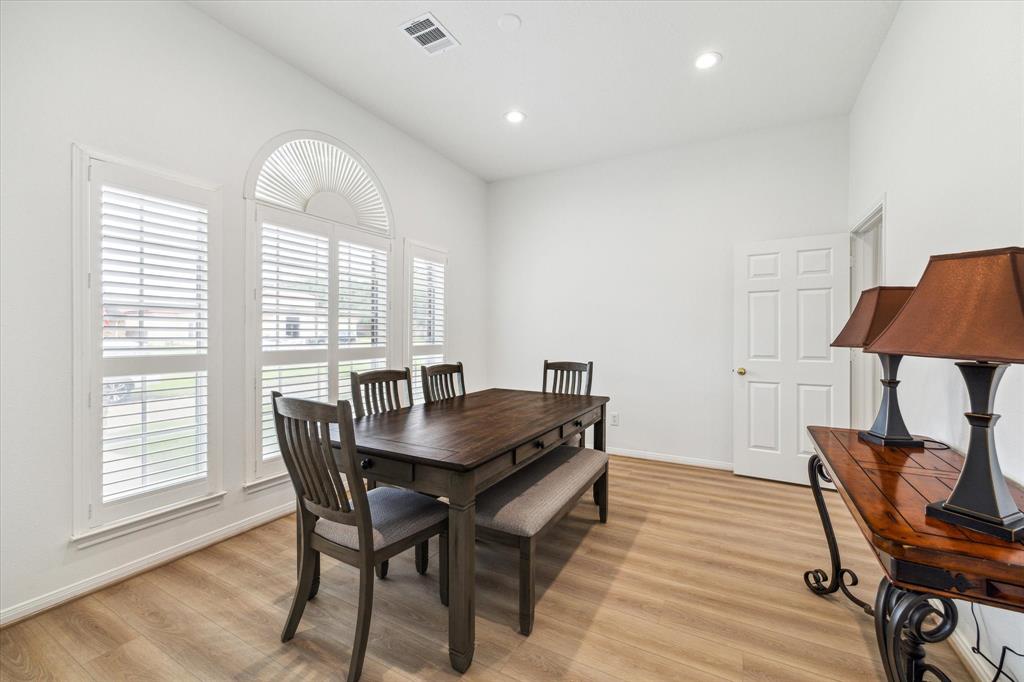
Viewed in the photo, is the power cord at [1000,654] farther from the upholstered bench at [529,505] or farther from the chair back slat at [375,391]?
the chair back slat at [375,391]

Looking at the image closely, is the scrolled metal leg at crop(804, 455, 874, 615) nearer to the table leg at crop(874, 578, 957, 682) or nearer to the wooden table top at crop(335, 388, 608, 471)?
the table leg at crop(874, 578, 957, 682)

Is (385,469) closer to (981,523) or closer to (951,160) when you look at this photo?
(981,523)

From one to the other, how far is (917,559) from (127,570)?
3248 mm

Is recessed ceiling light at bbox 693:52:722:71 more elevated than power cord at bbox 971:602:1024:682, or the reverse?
recessed ceiling light at bbox 693:52:722:71

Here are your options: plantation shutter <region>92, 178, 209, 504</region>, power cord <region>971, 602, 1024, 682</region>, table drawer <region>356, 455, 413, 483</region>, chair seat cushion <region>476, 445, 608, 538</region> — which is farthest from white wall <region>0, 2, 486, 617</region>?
power cord <region>971, 602, 1024, 682</region>

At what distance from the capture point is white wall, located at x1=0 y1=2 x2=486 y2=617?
187 centimetres

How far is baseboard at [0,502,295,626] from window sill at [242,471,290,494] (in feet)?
0.55

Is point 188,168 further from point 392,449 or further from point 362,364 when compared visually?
point 392,449

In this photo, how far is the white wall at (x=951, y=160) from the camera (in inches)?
55.6

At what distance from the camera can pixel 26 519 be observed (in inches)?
74.9

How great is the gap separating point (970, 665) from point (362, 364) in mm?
3690

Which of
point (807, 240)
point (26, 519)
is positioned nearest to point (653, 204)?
point (807, 240)

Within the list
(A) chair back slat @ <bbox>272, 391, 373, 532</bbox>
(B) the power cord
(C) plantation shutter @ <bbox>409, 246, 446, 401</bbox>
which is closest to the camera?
(B) the power cord

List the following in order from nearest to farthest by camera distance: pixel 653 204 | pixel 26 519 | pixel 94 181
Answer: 1. pixel 26 519
2. pixel 94 181
3. pixel 653 204
